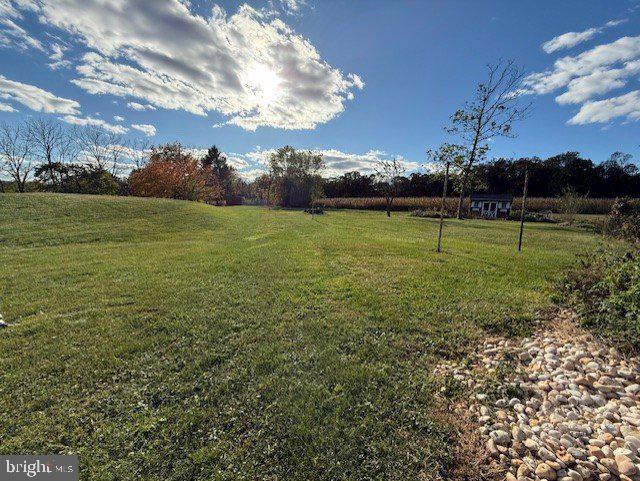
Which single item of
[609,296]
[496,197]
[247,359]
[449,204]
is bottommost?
[247,359]

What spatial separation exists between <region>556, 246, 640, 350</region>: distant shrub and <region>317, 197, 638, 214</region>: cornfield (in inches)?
1313

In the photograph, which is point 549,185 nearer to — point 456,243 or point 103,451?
point 456,243

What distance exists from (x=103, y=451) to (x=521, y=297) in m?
6.76

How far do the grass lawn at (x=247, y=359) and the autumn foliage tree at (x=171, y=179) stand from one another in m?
31.1

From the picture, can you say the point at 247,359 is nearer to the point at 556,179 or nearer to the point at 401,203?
the point at 401,203

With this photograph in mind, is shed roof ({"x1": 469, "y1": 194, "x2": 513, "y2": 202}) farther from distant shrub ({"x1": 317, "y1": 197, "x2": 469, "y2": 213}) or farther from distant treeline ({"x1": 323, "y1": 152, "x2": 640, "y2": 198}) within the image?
distant treeline ({"x1": 323, "y1": 152, "x2": 640, "y2": 198})

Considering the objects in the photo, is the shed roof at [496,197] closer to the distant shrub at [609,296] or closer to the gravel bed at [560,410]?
the distant shrub at [609,296]

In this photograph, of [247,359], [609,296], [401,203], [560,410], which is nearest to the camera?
[560,410]

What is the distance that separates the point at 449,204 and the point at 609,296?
1513 inches

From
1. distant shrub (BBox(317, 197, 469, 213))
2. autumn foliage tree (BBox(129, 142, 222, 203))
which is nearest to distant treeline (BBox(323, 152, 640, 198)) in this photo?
distant shrub (BBox(317, 197, 469, 213))

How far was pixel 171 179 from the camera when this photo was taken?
37438 millimetres

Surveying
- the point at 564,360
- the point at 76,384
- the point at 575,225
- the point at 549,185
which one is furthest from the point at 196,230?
the point at 549,185

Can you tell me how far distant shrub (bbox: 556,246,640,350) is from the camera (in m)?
3.87

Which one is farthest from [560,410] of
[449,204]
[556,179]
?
[556,179]
